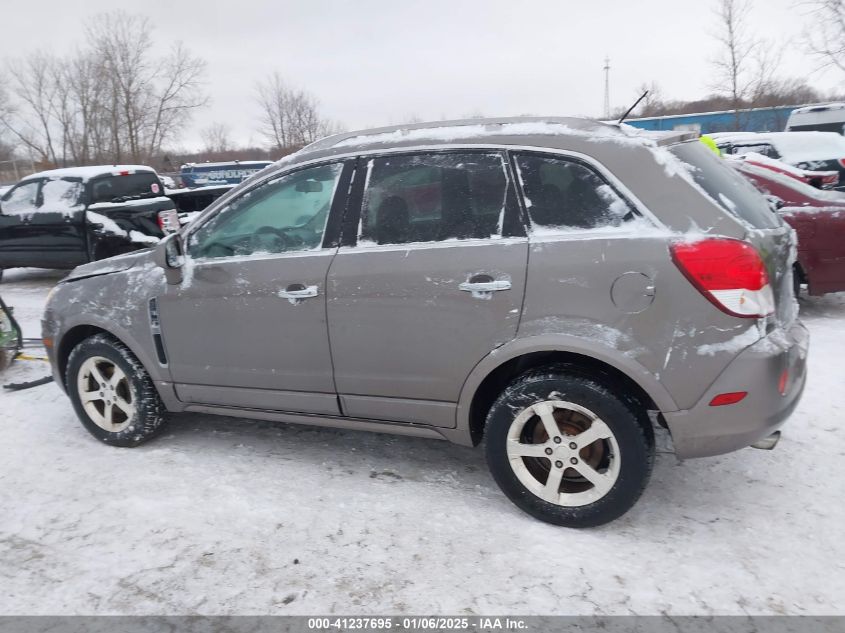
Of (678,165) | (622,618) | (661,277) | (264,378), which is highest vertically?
(678,165)

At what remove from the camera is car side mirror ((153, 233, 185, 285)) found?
3.67m

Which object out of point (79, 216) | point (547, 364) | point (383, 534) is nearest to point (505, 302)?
point (547, 364)

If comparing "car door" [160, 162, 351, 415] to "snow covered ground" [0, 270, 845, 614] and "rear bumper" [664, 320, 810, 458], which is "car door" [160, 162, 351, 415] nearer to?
"snow covered ground" [0, 270, 845, 614]

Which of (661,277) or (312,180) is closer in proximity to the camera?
(661,277)

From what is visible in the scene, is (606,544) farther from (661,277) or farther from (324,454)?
(324,454)

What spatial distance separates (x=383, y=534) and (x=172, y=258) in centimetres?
204

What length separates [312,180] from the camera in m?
3.45

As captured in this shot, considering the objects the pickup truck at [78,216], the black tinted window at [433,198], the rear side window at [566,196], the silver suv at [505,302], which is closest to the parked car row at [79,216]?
the pickup truck at [78,216]

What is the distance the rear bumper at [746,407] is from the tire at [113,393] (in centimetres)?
308

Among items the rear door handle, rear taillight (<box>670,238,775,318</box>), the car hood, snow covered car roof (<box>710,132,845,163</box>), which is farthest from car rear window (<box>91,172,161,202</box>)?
snow covered car roof (<box>710,132,845,163</box>)

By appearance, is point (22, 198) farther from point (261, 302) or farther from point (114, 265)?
point (261, 302)

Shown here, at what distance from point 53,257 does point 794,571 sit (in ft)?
34.5

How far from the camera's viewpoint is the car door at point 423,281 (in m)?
2.94

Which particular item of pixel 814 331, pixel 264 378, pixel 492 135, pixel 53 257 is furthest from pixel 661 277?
pixel 53 257
